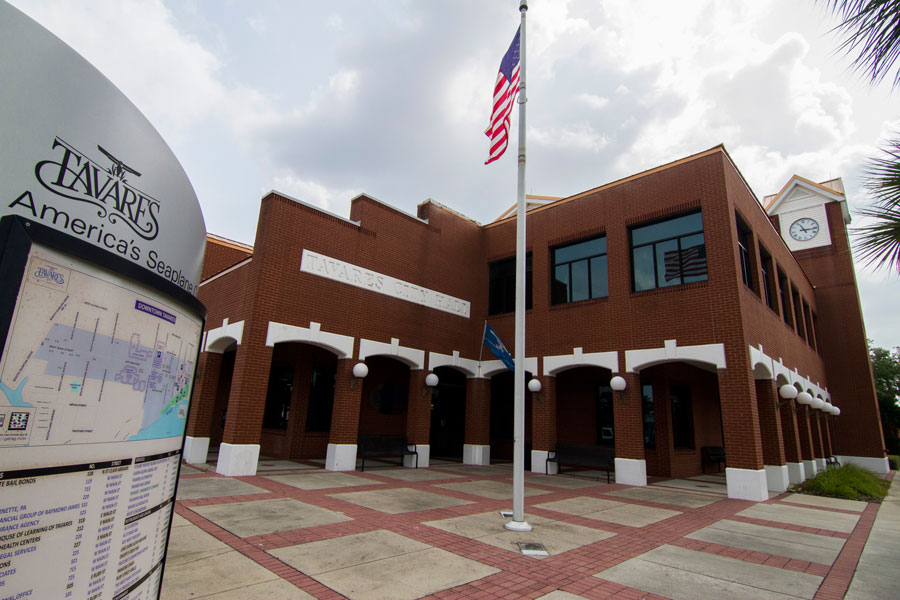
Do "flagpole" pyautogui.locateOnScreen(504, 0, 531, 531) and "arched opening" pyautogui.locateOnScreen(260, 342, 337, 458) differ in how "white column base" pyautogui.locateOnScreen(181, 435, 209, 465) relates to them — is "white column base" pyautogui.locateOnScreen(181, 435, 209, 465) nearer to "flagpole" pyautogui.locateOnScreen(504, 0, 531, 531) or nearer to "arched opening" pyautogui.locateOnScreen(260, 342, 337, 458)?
"arched opening" pyautogui.locateOnScreen(260, 342, 337, 458)

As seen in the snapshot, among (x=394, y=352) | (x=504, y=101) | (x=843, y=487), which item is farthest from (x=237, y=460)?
(x=843, y=487)

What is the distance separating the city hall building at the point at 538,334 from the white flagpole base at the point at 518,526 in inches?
276

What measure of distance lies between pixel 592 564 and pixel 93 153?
6.26m

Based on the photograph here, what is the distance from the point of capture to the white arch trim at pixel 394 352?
14062 mm

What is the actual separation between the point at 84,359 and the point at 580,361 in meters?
14.2

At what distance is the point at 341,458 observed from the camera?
12922 millimetres

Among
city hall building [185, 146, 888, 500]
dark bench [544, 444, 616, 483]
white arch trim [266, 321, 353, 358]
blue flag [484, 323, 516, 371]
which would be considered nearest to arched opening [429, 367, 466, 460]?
city hall building [185, 146, 888, 500]

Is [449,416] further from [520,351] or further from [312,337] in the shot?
[520,351]

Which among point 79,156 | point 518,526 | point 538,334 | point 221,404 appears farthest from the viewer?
point 221,404

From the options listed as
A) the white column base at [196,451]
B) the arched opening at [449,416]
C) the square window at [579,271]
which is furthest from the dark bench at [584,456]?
the white column base at [196,451]

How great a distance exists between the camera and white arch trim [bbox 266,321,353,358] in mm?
12166

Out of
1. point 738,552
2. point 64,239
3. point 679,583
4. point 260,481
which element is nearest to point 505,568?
point 679,583

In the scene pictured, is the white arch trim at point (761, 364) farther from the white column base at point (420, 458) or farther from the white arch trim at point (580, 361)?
the white column base at point (420, 458)

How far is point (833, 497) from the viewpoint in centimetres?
1226
